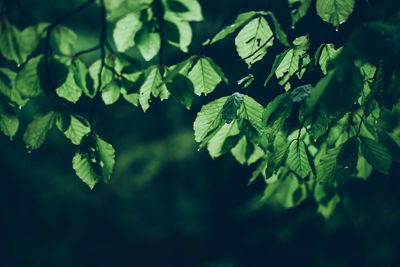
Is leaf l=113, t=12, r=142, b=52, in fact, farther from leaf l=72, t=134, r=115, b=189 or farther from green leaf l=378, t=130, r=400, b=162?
green leaf l=378, t=130, r=400, b=162

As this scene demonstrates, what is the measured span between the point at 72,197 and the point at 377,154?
5678mm

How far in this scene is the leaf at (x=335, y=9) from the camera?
0.97 metres

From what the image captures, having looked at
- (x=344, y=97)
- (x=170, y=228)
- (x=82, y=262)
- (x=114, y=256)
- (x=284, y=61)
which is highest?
(x=344, y=97)

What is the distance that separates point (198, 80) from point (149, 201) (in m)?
5.44

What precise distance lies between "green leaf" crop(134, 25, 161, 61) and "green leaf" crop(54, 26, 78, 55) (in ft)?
0.59

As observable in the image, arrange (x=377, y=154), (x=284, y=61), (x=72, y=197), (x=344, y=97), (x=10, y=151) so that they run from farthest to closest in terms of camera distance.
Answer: (x=72, y=197) < (x=10, y=151) < (x=284, y=61) < (x=377, y=154) < (x=344, y=97)

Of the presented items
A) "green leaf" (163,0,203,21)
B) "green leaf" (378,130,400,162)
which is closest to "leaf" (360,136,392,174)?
"green leaf" (378,130,400,162)

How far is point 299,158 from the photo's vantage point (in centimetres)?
118

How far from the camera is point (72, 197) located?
5.84 metres

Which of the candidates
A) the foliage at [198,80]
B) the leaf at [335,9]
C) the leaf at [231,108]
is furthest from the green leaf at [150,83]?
the leaf at [335,9]

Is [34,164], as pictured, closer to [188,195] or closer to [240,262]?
[188,195]

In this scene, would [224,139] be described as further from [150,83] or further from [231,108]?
[150,83]

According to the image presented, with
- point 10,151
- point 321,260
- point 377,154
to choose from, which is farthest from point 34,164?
point 377,154

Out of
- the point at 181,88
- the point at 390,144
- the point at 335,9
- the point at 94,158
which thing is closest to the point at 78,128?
the point at 94,158
